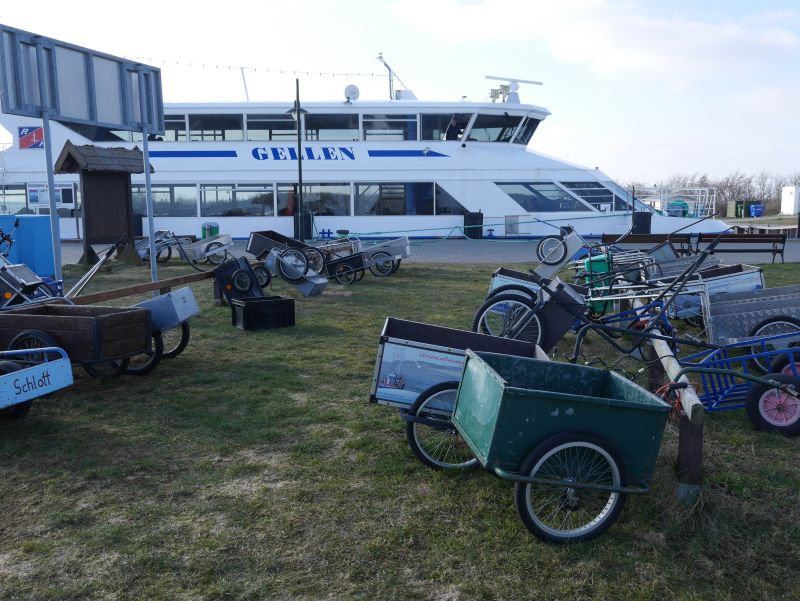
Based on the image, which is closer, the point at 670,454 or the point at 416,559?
the point at 416,559

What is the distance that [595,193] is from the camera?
24.8m

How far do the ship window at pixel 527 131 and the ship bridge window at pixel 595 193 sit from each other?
96.0 inches

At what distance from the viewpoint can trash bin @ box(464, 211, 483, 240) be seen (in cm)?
2517

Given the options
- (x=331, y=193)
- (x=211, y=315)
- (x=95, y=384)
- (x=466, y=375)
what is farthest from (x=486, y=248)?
(x=466, y=375)

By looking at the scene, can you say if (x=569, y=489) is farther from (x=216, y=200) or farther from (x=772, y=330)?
(x=216, y=200)

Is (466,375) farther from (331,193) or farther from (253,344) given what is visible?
(331,193)

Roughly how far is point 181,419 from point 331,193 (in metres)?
20.2

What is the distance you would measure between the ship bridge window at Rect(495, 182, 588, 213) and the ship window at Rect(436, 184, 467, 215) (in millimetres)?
1599

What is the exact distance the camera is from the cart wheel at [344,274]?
15.0 m

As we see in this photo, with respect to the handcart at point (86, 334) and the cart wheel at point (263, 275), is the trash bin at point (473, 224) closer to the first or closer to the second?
the cart wheel at point (263, 275)

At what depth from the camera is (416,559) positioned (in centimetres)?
379

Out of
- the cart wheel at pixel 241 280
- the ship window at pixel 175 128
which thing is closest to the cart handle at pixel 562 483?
the cart wheel at pixel 241 280

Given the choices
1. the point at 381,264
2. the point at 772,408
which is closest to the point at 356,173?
the point at 381,264

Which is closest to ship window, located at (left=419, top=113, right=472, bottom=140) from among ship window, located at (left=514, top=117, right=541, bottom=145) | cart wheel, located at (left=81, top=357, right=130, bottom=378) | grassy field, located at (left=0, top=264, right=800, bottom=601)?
ship window, located at (left=514, top=117, right=541, bottom=145)
